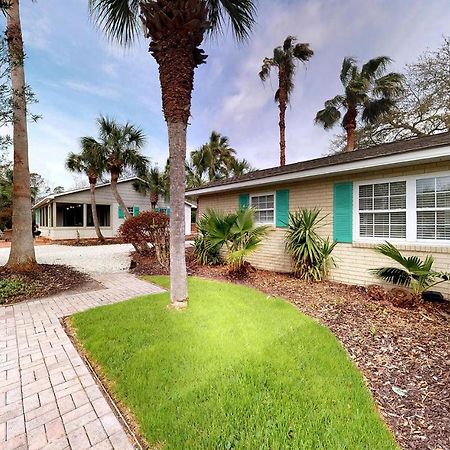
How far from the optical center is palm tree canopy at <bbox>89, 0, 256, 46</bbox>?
497 centimetres

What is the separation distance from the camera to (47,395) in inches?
99.0

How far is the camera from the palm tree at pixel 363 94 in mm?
14292

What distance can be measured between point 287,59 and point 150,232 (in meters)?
14.5

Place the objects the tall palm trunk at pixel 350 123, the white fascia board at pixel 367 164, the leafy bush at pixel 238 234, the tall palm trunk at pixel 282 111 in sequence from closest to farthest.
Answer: the white fascia board at pixel 367 164 → the leafy bush at pixel 238 234 → the tall palm trunk at pixel 350 123 → the tall palm trunk at pixel 282 111

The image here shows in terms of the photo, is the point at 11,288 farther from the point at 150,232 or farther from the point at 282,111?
the point at 282,111

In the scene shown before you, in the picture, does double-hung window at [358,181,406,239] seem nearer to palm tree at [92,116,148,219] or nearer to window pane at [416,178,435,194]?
window pane at [416,178,435,194]

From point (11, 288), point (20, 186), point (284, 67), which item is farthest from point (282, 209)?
point (284, 67)

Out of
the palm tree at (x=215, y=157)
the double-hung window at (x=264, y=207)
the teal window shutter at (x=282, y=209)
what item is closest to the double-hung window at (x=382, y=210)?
the teal window shutter at (x=282, y=209)

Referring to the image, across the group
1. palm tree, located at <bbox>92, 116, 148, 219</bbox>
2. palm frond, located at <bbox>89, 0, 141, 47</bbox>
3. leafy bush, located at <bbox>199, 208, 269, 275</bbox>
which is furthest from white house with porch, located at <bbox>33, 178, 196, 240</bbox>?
palm frond, located at <bbox>89, 0, 141, 47</bbox>

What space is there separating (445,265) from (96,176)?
19753 mm

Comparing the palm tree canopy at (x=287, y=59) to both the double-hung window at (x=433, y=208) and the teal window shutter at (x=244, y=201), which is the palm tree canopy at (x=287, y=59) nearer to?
the teal window shutter at (x=244, y=201)

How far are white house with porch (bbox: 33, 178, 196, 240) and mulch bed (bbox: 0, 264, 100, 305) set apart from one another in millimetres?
13654

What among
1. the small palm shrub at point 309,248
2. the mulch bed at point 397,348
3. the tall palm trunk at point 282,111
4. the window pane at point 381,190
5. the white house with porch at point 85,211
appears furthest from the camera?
the white house with porch at point 85,211

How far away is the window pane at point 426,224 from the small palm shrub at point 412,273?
1.63 feet
